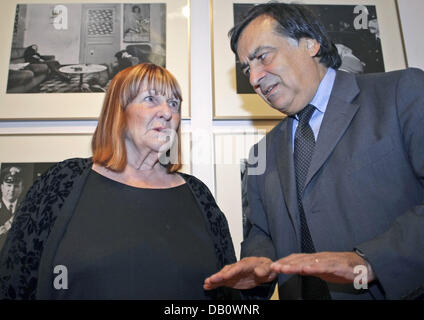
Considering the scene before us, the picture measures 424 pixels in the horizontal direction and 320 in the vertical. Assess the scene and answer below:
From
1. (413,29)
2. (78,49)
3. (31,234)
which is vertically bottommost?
(31,234)

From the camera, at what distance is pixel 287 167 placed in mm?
1104

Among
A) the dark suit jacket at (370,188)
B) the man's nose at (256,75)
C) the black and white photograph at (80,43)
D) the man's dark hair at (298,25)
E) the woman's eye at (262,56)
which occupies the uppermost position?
the black and white photograph at (80,43)

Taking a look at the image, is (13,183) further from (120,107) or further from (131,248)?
(131,248)

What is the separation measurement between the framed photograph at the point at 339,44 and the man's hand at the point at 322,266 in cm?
103

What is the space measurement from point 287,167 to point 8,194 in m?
1.26

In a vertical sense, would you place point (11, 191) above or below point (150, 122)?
below

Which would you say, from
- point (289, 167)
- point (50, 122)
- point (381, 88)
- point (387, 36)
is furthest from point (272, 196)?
point (387, 36)

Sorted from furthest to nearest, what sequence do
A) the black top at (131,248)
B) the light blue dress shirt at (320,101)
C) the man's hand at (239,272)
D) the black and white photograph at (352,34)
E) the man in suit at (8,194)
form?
the black and white photograph at (352,34), the man in suit at (8,194), the light blue dress shirt at (320,101), the black top at (131,248), the man's hand at (239,272)

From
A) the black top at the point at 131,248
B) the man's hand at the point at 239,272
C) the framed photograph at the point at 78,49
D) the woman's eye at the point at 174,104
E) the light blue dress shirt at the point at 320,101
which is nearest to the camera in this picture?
the man's hand at the point at 239,272

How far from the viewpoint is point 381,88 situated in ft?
3.26

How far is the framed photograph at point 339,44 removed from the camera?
1678 millimetres

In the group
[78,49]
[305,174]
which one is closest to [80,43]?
[78,49]

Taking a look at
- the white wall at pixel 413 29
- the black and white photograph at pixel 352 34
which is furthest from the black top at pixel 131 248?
the white wall at pixel 413 29

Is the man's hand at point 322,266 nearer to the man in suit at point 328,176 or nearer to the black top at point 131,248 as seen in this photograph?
the man in suit at point 328,176
